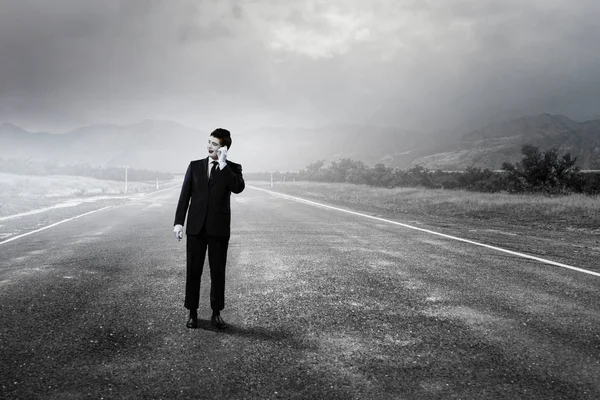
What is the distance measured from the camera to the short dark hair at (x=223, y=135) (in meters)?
4.42

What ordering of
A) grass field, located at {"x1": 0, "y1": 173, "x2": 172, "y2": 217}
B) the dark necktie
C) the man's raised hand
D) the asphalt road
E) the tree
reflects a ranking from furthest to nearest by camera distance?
the tree, grass field, located at {"x1": 0, "y1": 173, "x2": 172, "y2": 217}, the dark necktie, the man's raised hand, the asphalt road

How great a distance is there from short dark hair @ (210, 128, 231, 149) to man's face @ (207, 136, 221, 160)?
0.04 meters

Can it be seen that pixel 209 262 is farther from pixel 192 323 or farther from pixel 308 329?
pixel 308 329

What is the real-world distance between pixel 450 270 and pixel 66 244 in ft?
26.2

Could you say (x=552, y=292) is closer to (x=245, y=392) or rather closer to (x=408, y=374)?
(x=408, y=374)

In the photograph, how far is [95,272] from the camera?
6973mm

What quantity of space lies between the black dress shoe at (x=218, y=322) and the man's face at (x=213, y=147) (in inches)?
62.1

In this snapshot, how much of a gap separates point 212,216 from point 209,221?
58 millimetres

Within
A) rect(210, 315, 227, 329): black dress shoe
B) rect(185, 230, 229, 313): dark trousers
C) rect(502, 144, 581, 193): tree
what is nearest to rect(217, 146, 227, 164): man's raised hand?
rect(185, 230, 229, 313): dark trousers

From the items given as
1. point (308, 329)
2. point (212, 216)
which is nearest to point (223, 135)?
point (212, 216)

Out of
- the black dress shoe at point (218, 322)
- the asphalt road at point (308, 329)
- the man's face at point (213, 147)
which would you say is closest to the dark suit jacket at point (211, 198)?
the man's face at point (213, 147)

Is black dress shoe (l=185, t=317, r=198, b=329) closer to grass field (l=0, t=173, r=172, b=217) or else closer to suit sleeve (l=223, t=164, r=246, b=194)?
suit sleeve (l=223, t=164, r=246, b=194)

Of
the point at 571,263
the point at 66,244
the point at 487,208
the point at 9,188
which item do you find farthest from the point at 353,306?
the point at 9,188

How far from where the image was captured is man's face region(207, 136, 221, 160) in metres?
4.43
